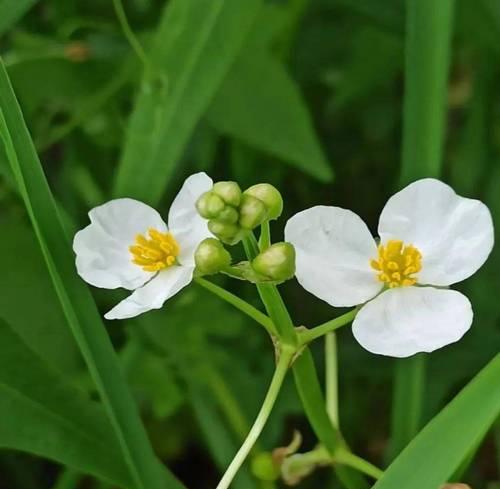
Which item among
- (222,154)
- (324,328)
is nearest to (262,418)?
(324,328)

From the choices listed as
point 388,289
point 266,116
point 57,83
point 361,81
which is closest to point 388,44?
point 361,81

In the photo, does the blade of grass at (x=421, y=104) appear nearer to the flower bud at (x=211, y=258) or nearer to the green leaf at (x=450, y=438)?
the green leaf at (x=450, y=438)

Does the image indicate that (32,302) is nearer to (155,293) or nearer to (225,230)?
(155,293)

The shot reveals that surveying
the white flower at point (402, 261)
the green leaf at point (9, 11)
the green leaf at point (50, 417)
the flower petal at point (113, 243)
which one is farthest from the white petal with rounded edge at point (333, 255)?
the green leaf at point (9, 11)

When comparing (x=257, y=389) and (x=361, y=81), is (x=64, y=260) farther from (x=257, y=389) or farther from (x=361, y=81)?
(x=361, y=81)

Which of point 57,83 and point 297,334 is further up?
point 57,83
